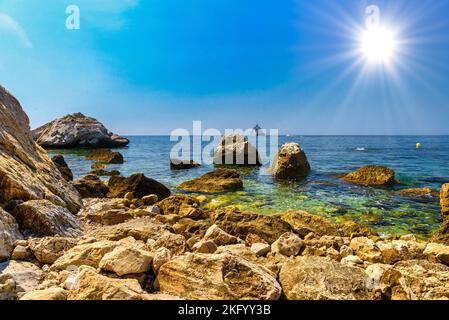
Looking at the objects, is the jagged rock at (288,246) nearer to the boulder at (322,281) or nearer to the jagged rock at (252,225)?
the jagged rock at (252,225)

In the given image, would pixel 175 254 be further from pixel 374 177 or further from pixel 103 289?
pixel 374 177

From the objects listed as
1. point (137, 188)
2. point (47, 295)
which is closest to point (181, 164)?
point (137, 188)

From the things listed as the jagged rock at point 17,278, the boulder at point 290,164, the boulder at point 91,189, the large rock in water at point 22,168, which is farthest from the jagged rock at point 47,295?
the boulder at point 290,164

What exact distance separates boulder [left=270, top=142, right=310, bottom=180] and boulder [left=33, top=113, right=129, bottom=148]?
175 ft

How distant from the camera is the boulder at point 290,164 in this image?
19189mm

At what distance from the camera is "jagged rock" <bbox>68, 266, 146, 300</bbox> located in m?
2.73

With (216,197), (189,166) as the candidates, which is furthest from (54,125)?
(216,197)

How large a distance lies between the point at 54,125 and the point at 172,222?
67471mm

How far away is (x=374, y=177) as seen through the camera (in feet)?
54.1

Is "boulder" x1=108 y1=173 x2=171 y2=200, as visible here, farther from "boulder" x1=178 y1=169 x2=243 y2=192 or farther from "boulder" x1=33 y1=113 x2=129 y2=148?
"boulder" x1=33 y1=113 x2=129 y2=148

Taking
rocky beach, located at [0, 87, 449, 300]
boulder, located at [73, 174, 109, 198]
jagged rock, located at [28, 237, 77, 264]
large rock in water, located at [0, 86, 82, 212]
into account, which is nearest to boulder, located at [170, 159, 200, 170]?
boulder, located at [73, 174, 109, 198]

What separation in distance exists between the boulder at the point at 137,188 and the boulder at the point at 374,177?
11677 mm

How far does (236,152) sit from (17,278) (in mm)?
24745
